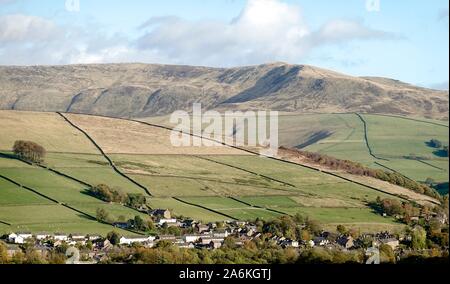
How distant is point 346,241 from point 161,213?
1895cm

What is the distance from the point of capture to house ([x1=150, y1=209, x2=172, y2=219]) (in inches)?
3180

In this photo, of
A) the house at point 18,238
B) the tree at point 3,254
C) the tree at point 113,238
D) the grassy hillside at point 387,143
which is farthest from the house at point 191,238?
the grassy hillside at point 387,143

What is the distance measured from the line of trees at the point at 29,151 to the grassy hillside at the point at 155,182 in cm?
136

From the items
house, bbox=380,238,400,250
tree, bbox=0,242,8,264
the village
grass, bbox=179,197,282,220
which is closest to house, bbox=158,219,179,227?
the village

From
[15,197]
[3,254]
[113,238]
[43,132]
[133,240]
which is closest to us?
[3,254]

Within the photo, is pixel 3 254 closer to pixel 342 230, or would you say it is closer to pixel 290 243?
pixel 290 243

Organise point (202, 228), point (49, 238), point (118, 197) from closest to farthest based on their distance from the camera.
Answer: point (49, 238) < point (202, 228) < point (118, 197)

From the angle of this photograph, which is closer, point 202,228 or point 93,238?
point 93,238

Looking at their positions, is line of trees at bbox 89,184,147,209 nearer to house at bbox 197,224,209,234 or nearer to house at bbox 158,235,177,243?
house at bbox 197,224,209,234

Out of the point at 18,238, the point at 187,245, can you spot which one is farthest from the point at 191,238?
the point at 18,238

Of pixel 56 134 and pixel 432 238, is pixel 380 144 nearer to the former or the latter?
pixel 56 134

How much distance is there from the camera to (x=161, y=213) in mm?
81688

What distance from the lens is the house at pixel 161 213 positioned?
80781mm
